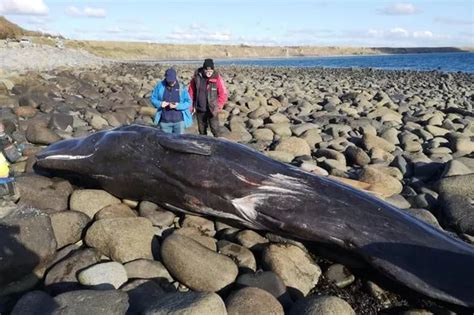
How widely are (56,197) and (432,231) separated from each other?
4517mm

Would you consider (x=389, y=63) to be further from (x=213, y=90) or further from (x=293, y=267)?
(x=293, y=267)

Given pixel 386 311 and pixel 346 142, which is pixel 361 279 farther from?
pixel 346 142

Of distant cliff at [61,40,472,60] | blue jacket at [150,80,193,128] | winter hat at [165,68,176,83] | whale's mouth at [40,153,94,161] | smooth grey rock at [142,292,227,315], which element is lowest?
smooth grey rock at [142,292,227,315]

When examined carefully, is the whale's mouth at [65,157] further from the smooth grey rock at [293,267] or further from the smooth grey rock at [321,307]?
the smooth grey rock at [321,307]

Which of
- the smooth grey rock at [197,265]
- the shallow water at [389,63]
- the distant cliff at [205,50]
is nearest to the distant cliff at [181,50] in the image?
the distant cliff at [205,50]

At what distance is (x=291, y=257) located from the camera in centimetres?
497

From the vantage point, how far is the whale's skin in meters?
4.60

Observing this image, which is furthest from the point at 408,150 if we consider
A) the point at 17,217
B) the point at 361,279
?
the point at 17,217

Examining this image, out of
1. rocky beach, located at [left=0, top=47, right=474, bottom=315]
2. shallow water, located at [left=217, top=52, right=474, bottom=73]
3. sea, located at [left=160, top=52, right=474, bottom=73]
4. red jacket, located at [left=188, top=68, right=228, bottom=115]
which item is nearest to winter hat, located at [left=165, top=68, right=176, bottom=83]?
red jacket, located at [left=188, top=68, right=228, bottom=115]

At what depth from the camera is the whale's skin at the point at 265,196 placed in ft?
15.1

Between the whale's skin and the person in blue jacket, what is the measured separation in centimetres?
173

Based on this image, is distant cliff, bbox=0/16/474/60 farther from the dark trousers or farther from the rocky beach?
the rocky beach

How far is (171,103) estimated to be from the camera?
8289mm

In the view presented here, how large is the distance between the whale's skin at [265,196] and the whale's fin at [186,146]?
13mm
